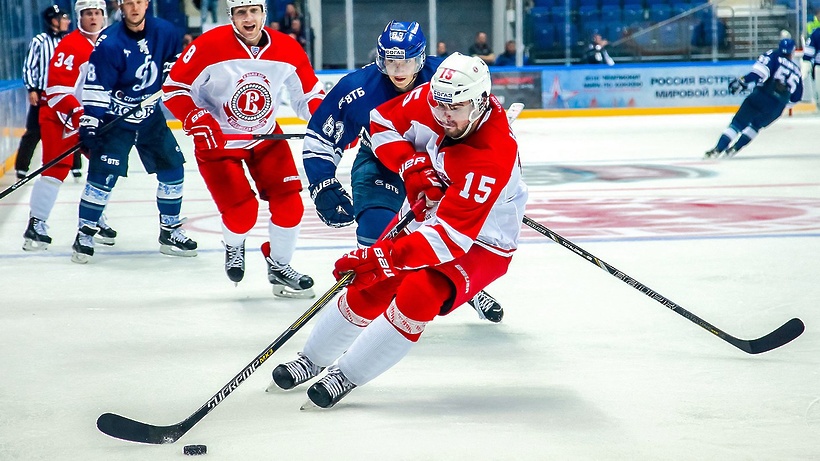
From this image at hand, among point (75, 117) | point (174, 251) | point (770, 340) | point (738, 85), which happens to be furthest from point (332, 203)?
point (738, 85)

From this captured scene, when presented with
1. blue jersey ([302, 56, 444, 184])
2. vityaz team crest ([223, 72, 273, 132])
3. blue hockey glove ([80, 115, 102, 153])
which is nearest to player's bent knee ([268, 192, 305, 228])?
vityaz team crest ([223, 72, 273, 132])

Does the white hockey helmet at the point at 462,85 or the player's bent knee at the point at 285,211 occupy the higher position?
the white hockey helmet at the point at 462,85

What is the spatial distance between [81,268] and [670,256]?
8.53 feet

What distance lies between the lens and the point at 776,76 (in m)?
9.27

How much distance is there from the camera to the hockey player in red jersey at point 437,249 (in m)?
2.50

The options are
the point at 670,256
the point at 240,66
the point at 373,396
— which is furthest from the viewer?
the point at 670,256

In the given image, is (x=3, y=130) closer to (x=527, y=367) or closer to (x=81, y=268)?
(x=81, y=268)

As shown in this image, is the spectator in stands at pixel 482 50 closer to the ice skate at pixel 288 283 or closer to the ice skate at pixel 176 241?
the ice skate at pixel 176 241

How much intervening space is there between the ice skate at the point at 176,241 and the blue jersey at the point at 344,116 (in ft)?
5.91

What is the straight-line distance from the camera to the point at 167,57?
195 inches

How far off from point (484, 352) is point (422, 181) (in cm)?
76

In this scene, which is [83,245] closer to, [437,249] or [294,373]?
[294,373]

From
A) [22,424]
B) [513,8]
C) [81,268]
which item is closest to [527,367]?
[22,424]

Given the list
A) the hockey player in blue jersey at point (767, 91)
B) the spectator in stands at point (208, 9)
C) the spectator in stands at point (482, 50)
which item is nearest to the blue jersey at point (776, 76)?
the hockey player in blue jersey at point (767, 91)
